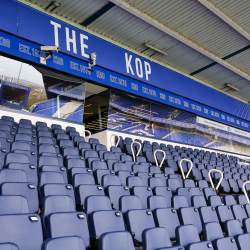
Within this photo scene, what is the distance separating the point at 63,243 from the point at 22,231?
310 mm

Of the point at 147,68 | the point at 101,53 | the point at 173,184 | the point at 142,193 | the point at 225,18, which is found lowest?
the point at 142,193

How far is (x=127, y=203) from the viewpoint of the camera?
2449 mm

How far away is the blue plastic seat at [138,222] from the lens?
2150mm

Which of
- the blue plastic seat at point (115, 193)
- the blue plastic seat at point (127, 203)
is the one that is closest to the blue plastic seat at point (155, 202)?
the blue plastic seat at point (127, 203)

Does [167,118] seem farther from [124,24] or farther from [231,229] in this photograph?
[231,229]

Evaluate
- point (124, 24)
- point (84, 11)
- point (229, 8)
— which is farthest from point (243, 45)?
point (84, 11)

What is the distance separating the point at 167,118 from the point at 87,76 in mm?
3027

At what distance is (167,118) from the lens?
319 inches

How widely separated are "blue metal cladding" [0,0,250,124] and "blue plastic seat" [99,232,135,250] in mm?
4402

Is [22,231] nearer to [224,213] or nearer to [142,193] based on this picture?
[142,193]

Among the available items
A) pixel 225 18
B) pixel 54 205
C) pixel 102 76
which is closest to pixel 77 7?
pixel 102 76

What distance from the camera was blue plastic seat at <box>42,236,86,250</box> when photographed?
4.31 ft

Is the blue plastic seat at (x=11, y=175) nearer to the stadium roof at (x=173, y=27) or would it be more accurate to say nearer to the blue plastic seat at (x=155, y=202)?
the blue plastic seat at (x=155, y=202)

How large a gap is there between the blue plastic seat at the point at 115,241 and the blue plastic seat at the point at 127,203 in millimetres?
729
